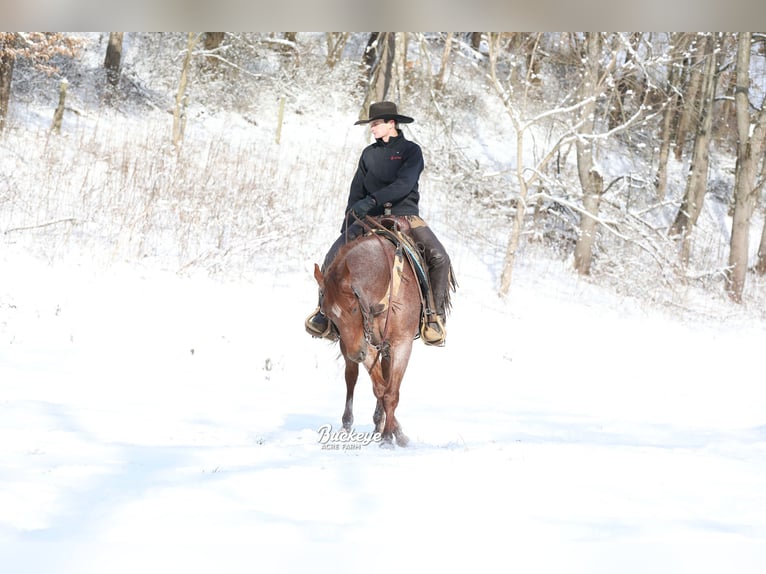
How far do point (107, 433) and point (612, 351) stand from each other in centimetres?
852

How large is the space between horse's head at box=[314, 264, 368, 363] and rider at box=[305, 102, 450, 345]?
1.56 feet

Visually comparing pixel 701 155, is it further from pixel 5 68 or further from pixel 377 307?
pixel 377 307

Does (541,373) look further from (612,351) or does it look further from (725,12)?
(725,12)

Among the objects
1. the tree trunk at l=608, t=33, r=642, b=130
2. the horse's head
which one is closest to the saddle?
the horse's head

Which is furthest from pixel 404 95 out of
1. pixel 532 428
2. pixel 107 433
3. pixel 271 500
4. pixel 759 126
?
pixel 271 500

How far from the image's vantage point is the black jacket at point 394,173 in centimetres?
617

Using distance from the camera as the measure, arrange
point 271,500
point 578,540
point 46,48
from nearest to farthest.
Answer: point 578,540
point 271,500
point 46,48

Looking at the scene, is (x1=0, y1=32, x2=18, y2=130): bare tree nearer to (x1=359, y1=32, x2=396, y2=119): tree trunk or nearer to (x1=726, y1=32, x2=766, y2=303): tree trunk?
(x1=359, y1=32, x2=396, y2=119): tree trunk

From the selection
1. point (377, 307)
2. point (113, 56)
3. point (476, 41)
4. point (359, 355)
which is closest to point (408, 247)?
point (377, 307)

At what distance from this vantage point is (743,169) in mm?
17922

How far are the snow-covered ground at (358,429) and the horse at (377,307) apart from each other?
579 millimetres

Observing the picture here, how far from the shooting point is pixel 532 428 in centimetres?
778

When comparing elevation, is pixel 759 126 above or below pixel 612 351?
above

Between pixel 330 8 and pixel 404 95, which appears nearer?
pixel 330 8
